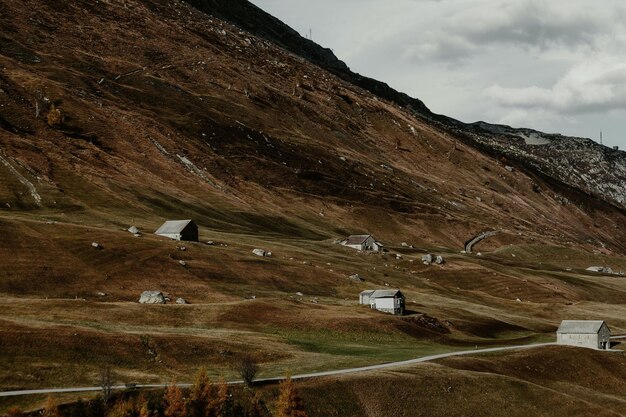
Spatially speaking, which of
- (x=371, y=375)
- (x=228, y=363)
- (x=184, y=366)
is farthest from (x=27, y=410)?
(x=371, y=375)

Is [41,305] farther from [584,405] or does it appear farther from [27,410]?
[584,405]

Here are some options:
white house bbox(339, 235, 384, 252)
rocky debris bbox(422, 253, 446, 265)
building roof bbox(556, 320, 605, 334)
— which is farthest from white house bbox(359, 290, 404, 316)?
white house bbox(339, 235, 384, 252)

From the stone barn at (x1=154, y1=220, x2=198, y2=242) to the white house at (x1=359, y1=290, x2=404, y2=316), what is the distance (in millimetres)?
42220

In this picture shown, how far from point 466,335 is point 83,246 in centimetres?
6712

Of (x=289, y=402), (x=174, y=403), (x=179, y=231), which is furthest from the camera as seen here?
(x=179, y=231)

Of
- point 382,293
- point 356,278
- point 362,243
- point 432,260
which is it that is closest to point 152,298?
point 382,293

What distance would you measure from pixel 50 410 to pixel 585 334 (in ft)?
298

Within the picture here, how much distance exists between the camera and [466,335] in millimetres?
119188

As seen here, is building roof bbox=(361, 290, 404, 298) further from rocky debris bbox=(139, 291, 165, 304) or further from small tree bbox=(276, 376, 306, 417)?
small tree bbox=(276, 376, 306, 417)

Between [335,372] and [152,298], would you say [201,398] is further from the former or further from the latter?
[152,298]

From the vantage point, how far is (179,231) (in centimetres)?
14888

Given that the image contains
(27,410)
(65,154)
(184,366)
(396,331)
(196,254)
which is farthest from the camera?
(65,154)

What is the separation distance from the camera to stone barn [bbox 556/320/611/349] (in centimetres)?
11731

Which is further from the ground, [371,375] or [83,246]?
[83,246]
